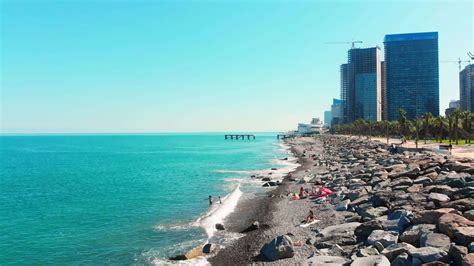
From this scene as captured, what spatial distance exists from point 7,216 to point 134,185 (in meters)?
22.1

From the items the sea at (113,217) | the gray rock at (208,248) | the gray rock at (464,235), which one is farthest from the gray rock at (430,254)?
the gray rock at (208,248)

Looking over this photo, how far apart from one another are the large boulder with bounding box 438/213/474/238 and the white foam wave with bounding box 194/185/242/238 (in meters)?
16.2

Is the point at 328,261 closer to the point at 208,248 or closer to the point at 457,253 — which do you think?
the point at 457,253

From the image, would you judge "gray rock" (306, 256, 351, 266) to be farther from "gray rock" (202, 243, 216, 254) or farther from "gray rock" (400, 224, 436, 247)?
"gray rock" (202, 243, 216, 254)

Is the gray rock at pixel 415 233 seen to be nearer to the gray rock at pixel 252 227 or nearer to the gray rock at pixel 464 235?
the gray rock at pixel 464 235

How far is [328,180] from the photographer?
1891 inches

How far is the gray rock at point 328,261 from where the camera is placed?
15.9 m

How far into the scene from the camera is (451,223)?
1566 centimetres

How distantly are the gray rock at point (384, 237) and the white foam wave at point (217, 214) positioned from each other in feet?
44.3

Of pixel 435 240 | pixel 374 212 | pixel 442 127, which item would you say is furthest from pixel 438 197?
pixel 442 127

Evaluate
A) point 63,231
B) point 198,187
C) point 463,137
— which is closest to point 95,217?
point 63,231

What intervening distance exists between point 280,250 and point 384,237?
5808 millimetres

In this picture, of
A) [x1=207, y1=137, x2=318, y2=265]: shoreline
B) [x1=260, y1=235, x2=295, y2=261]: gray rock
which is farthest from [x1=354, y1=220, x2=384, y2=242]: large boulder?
[x1=207, y1=137, x2=318, y2=265]: shoreline

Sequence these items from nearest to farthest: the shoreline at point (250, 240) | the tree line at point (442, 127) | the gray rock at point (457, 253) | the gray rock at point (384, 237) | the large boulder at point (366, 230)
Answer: the gray rock at point (457, 253) < the gray rock at point (384, 237) < the large boulder at point (366, 230) < the shoreline at point (250, 240) < the tree line at point (442, 127)
